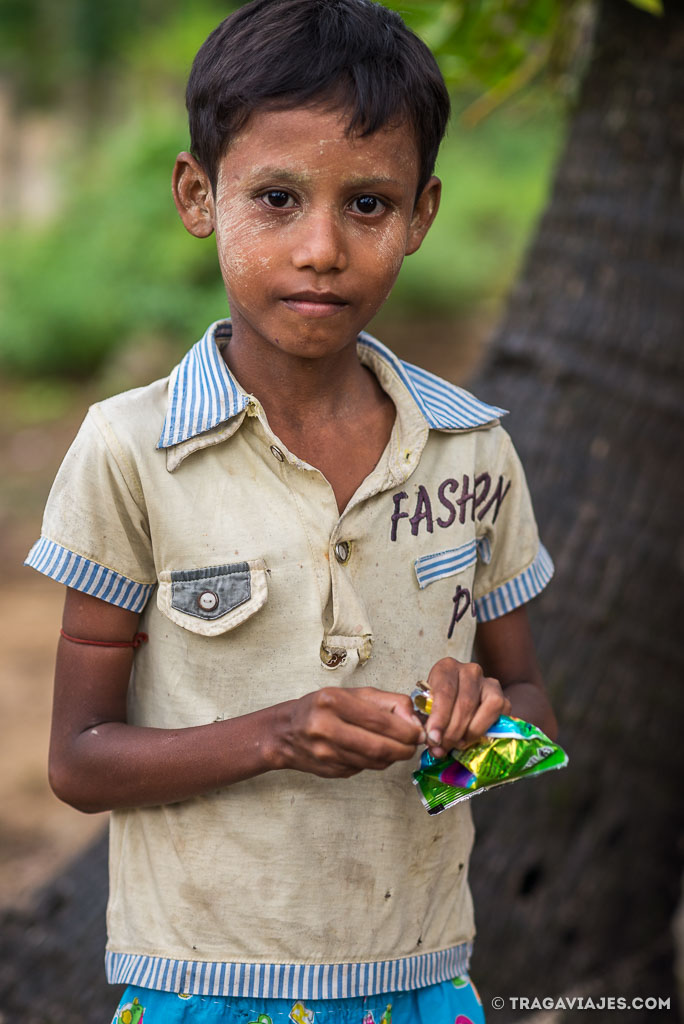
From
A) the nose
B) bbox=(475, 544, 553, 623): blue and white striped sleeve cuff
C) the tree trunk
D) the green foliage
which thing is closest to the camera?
the nose

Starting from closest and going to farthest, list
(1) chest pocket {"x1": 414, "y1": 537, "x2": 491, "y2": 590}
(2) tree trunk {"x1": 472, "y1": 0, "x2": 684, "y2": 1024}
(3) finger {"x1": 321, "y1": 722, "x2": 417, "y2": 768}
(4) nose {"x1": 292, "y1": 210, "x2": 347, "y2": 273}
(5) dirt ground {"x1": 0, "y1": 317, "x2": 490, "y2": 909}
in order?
1. (3) finger {"x1": 321, "y1": 722, "x2": 417, "y2": 768}
2. (4) nose {"x1": 292, "y1": 210, "x2": 347, "y2": 273}
3. (1) chest pocket {"x1": 414, "y1": 537, "x2": 491, "y2": 590}
4. (2) tree trunk {"x1": 472, "y1": 0, "x2": 684, "y2": 1024}
5. (5) dirt ground {"x1": 0, "y1": 317, "x2": 490, "y2": 909}

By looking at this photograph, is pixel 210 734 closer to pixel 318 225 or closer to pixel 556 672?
pixel 318 225

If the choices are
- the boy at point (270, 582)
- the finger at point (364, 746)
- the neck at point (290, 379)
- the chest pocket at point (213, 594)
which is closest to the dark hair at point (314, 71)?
the boy at point (270, 582)

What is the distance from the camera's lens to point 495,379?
280 centimetres

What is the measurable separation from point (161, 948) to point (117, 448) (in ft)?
2.21

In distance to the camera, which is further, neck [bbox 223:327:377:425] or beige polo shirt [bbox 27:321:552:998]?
neck [bbox 223:327:377:425]

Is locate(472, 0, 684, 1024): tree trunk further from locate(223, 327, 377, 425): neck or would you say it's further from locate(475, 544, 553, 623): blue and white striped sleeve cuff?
locate(223, 327, 377, 425): neck

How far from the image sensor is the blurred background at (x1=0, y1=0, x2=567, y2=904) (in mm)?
4410

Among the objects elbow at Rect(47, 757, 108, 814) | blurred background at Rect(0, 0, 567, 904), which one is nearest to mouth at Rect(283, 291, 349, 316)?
elbow at Rect(47, 757, 108, 814)

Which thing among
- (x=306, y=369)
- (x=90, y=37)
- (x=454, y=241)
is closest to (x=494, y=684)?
(x=306, y=369)

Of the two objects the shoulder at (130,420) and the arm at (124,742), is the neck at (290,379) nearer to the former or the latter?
the shoulder at (130,420)

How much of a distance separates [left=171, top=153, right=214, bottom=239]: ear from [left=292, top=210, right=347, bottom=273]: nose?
0.68 feet

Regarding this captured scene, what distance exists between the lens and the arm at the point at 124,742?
1.40m

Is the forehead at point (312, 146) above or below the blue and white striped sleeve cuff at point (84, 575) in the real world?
above
